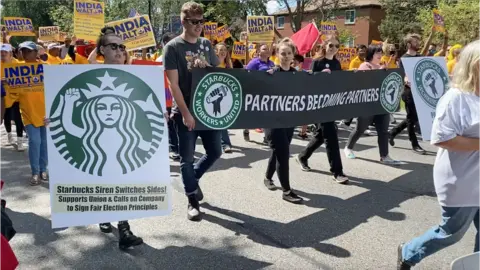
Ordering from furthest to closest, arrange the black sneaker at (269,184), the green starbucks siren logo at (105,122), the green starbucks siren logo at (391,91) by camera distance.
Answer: the green starbucks siren logo at (391,91) < the black sneaker at (269,184) < the green starbucks siren logo at (105,122)

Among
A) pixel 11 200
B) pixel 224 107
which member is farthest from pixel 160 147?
pixel 11 200

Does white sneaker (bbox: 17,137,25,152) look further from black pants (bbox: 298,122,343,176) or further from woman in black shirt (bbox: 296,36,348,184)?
black pants (bbox: 298,122,343,176)

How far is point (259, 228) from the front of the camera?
418 centimetres

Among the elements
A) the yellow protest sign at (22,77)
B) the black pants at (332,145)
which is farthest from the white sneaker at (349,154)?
the yellow protest sign at (22,77)

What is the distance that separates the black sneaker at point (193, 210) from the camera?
14.2 ft

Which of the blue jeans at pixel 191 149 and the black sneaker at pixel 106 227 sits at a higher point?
the blue jeans at pixel 191 149

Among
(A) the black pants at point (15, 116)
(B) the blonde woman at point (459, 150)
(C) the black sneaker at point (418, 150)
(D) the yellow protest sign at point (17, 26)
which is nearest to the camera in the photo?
(B) the blonde woman at point (459, 150)

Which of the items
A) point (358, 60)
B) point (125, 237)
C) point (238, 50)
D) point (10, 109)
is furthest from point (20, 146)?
point (358, 60)

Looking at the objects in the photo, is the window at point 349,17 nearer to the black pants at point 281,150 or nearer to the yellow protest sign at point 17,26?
the yellow protest sign at point 17,26

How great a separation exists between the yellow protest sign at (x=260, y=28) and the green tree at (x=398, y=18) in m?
35.7

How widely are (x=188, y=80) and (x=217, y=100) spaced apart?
1.22ft

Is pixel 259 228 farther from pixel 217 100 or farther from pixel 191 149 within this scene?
pixel 217 100

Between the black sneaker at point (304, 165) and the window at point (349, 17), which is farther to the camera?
the window at point (349, 17)

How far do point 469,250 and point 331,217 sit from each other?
1.28 meters
